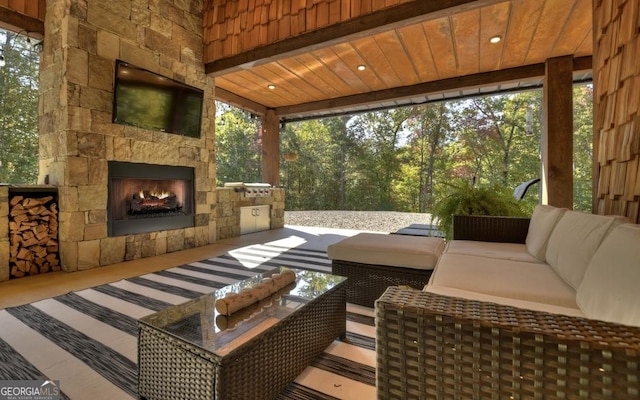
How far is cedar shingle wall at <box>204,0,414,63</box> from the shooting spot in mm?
3041

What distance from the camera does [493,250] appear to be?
2057 millimetres

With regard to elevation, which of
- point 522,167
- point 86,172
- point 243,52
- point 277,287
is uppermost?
point 243,52

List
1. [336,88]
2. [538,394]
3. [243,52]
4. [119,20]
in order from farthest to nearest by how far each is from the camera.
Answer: [336,88]
[243,52]
[119,20]
[538,394]

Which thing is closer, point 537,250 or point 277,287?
point 277,287

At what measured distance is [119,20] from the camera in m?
3.33

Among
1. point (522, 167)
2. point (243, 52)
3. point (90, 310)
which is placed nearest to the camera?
point (90, 310)

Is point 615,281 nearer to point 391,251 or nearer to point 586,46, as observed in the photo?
point 391,251

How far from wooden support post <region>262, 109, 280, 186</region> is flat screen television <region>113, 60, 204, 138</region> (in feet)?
7.26

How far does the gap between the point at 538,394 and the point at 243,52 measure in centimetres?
412

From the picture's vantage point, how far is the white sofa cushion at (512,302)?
3.65 ft

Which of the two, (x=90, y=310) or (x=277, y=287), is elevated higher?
(x=277, y=287)

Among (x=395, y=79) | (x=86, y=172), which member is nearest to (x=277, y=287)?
(x=86, y=172)

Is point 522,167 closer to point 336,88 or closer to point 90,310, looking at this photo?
point 336,88

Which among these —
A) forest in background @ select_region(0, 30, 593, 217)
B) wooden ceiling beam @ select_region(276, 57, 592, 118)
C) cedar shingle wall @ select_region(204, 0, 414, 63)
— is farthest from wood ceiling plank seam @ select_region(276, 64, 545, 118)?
cedar shingle wall @ select_region(204, 0, 414, 63)
